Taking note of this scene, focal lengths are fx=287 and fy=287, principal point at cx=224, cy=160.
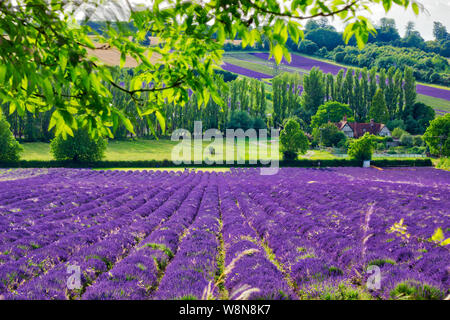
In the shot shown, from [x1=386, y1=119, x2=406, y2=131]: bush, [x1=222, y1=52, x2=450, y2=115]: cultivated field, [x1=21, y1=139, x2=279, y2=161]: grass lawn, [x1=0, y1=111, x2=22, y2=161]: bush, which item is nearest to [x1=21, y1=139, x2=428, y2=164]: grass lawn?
[x1=21, y1=139, x2=279, y2=161]: grass lawn

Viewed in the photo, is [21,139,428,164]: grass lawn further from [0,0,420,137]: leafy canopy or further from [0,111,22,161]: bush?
[0,0,420,137]: leafy canopy

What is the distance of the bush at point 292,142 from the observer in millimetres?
52375

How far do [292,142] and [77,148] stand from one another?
37606mm

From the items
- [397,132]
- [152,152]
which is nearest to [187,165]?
[152,152]

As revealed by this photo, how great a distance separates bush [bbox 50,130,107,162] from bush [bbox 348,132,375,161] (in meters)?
44.5

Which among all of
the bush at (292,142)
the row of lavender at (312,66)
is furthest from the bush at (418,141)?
the row of lavender at (312,66)

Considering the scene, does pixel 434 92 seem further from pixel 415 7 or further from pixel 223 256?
pixel 415 7

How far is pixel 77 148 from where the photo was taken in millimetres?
48781

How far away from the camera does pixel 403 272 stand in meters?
5.04

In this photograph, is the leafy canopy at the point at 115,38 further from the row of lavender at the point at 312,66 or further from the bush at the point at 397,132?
the row of lavender at the point at 312,66

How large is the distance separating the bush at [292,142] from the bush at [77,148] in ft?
106
